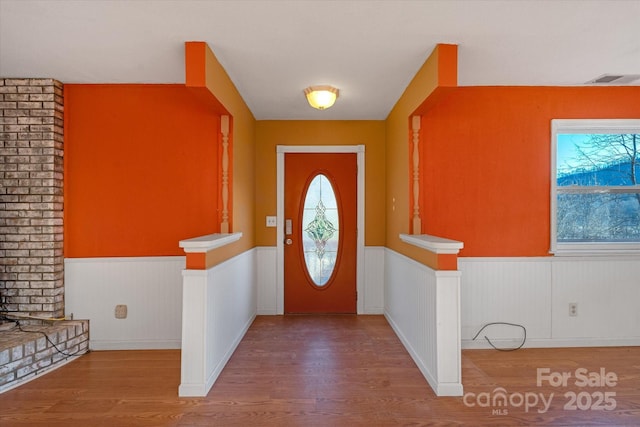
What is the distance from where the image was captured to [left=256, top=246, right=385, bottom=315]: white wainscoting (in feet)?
14.8

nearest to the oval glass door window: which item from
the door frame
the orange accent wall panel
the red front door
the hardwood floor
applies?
the red front door

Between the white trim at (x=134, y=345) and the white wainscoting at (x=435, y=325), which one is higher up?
the white wainscoting at (x=435, y=325)

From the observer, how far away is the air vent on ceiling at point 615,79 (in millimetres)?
3156

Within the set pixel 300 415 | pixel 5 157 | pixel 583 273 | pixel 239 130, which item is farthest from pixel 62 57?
pixel 583 273

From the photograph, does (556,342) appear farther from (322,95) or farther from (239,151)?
(239,151)

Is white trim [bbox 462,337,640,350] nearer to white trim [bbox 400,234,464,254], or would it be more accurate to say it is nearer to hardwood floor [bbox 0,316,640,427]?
hardwood floor [bbox 0,316,640,427]

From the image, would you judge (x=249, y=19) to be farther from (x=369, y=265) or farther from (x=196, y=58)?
(x=369, y=265)

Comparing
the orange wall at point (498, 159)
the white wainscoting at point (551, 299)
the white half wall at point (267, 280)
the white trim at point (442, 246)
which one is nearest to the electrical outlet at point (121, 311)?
the white half wall at point (267, 280)

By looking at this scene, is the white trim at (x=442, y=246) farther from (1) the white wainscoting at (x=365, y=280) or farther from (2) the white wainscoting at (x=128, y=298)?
(2) the white wainscoting at (x=128, y=298)

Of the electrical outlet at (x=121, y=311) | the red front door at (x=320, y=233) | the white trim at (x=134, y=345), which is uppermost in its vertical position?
the red front door at (x=320, y=233)

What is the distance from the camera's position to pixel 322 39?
2.45 m

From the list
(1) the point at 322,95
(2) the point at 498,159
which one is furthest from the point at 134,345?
(2) the point at 498,159

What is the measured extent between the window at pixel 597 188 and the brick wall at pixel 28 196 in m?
4.50

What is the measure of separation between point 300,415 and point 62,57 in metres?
2.99
